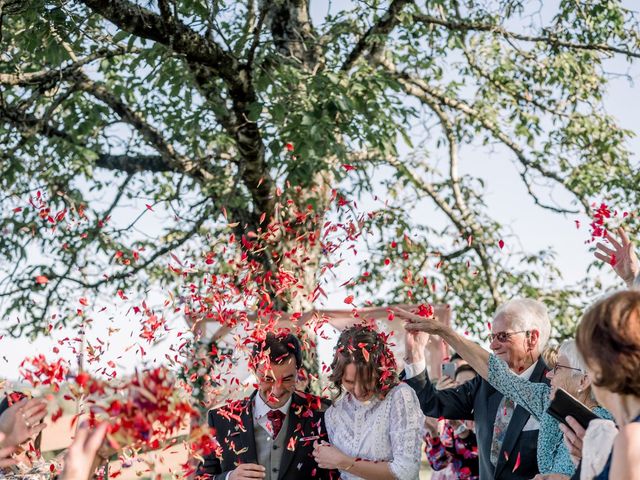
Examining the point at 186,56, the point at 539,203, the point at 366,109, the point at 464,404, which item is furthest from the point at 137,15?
the point at 539,203

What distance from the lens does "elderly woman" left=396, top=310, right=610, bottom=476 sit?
3.70 meters

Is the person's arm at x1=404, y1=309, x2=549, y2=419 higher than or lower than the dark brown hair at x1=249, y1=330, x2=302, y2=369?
lower

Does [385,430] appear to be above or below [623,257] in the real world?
below

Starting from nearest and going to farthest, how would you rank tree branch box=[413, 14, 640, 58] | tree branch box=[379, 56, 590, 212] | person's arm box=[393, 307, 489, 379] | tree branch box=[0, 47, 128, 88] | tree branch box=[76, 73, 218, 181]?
person's arm box=[393, 307, 489, 379] → tree branch box=[0, 47, 128, 88] → tree branch box=[76, 73, 218, 181] → tree branch box=[413, 14, 640, 58] → tree branch box=[379, 56, 590, 212]

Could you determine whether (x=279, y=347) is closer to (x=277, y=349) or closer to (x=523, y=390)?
(x=277, y=349)

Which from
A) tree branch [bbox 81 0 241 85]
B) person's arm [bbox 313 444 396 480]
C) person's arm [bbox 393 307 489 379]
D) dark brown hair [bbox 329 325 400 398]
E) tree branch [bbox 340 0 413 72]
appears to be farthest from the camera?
tree branch [bbox 340 0 413 72]

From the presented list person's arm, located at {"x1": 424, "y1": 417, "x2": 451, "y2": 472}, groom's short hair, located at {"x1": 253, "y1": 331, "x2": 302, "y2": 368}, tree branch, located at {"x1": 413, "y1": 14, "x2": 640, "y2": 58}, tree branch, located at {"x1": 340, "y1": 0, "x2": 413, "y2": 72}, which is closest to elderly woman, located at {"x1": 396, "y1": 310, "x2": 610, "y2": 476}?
groom's short hair, located at {"x1": 253, "y1": 331, "x2": 302, "y2": 368}

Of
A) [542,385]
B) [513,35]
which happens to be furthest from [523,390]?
[513,35]

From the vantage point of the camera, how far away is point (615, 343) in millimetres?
2430

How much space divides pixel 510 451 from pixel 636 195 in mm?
7363

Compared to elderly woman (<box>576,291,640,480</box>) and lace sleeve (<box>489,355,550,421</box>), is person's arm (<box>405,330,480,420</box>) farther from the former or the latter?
elderly woman (<box>576,291,640,480</box>)

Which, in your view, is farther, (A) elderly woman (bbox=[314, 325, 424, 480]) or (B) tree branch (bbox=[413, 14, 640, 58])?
(B) tree branch (bbox=[413, 14, 640, 58])

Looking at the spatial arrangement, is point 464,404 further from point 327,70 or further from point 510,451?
point 327,70

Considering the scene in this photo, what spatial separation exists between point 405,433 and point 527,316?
0.93 metres
